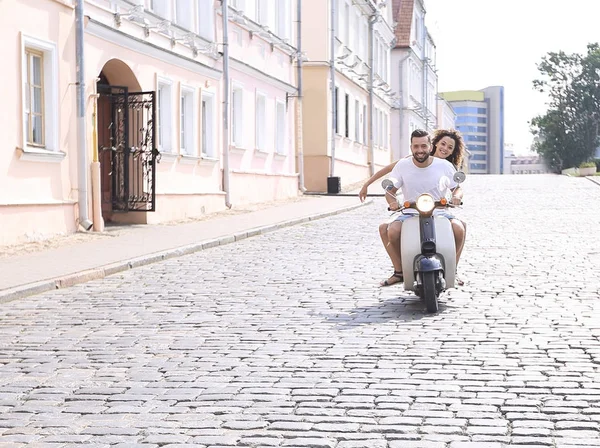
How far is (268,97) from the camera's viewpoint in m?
31.4

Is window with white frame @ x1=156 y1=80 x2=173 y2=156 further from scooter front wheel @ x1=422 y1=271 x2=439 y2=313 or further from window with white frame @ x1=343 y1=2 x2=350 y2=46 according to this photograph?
window with white frame @ x1=343 y1=2 x2=350 y2=46

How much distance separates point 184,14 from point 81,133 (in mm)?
6550

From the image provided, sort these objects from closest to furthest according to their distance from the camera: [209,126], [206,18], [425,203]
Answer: [425,203]
[206,18]
[209,126]

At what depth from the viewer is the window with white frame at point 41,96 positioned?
1697 cm

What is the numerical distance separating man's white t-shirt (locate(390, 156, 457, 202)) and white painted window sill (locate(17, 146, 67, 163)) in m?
7.77

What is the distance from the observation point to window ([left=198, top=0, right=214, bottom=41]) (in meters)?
25.1

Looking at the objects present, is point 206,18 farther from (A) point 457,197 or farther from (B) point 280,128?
(A) point 457,197

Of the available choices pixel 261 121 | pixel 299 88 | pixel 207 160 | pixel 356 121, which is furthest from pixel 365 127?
pixel 207 160

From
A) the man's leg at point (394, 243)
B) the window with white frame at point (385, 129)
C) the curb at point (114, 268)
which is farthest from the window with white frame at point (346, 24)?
the man's leg at point (394, 243)

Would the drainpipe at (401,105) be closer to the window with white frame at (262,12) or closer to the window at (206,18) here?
the window with white frame at (262,12)

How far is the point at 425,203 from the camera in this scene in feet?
31.9

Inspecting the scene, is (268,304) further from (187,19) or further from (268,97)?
(268,97)

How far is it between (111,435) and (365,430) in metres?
1.22

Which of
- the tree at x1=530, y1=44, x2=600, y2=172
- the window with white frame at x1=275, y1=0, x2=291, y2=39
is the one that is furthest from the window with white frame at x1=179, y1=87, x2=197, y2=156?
the tree at x1=530, y1=44, x2=600, y2=172
